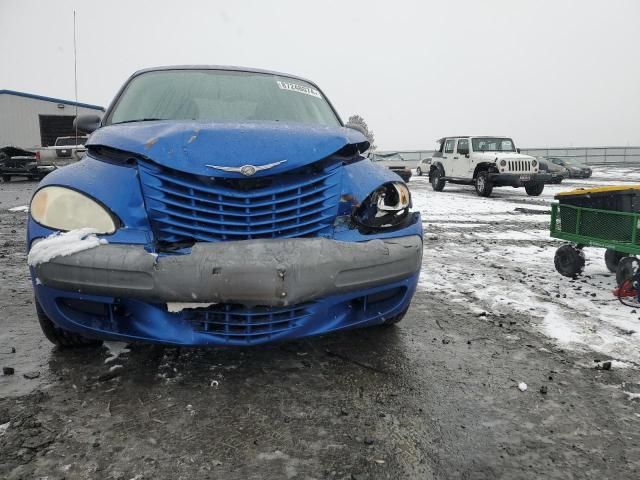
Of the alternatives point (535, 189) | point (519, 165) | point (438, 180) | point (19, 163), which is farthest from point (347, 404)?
point (19, 163)

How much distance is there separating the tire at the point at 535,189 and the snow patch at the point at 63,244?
49.7 feet

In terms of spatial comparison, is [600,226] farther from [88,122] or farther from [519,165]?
[519,165]

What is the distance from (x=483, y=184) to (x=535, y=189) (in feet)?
5.93

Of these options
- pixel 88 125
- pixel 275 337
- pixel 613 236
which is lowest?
pixel 275 337

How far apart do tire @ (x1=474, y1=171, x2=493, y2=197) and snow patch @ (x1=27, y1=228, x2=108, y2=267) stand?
14.2 metres

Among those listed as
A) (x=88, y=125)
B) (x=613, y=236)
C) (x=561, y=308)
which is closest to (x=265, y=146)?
(x=88, y=125)

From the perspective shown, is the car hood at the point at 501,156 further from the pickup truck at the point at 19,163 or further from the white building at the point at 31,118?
the white building at the point at 31,118

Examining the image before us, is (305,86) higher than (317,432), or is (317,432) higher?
(305,86)

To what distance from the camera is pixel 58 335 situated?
8.68 feet

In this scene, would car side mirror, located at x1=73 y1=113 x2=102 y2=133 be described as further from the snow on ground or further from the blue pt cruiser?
the snow on ground

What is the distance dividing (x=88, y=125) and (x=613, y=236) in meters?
4.64

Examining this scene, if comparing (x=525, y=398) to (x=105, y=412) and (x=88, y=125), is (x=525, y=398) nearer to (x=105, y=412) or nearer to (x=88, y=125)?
(x=105, y=412)

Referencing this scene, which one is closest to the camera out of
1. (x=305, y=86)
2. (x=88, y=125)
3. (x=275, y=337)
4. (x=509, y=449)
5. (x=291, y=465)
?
(x=291, y=465)

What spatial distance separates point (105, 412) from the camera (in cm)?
205
